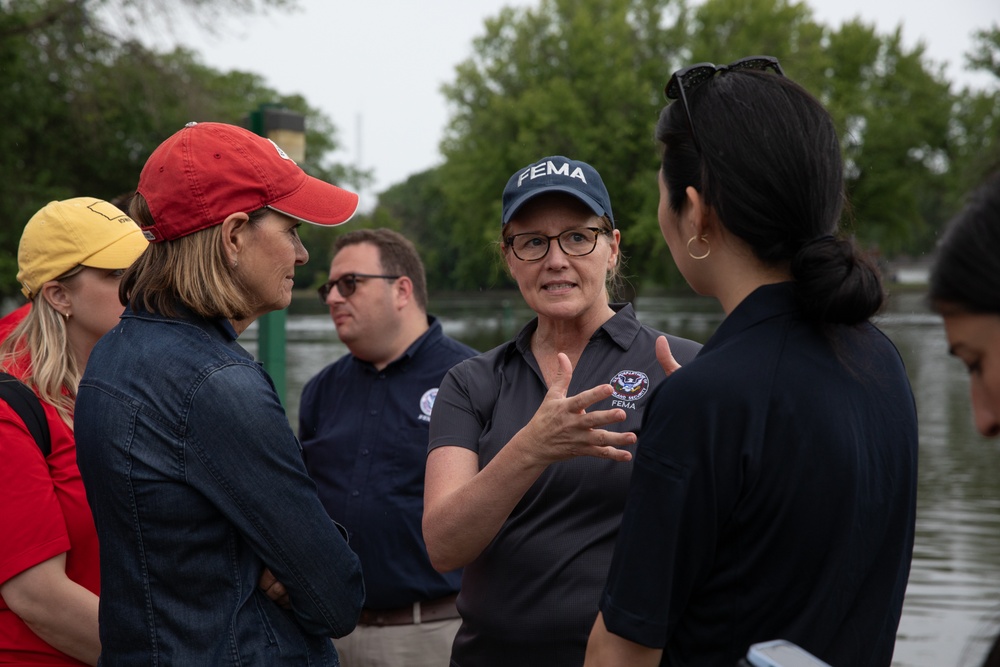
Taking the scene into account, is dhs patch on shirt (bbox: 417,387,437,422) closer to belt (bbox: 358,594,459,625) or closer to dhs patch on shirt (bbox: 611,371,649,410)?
belt (bbox: 358,594,459,625)

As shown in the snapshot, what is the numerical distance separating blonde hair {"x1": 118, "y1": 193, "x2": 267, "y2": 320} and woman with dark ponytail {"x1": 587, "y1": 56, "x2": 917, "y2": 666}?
1.07 m

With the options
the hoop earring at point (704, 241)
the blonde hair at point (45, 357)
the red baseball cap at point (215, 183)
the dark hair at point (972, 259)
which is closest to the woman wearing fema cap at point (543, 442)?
the hoop earring at point (704, 241)

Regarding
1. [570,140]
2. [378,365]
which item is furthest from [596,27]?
[378,365]

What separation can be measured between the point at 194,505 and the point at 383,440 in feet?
7.23

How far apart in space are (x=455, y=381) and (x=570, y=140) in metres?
37.5

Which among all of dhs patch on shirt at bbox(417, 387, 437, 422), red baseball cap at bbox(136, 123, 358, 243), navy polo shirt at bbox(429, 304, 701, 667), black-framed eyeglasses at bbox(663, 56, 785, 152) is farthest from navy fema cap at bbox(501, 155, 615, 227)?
dhs patch on shirt at bbox(417, 387, 437, 422)

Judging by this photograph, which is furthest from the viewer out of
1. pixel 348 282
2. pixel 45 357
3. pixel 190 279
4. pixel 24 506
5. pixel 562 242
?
pixel 348 282

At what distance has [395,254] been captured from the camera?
4926 millimetres

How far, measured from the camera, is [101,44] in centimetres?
1711

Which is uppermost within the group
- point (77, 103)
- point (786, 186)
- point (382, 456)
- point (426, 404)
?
point (77, 103)

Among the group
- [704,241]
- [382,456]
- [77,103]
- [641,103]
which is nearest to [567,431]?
[704,241]

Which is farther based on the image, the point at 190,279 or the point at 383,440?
the point at 383,440

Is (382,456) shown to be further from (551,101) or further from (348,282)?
(551,101)

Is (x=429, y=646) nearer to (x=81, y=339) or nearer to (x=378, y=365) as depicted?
(x=378, y=365)
